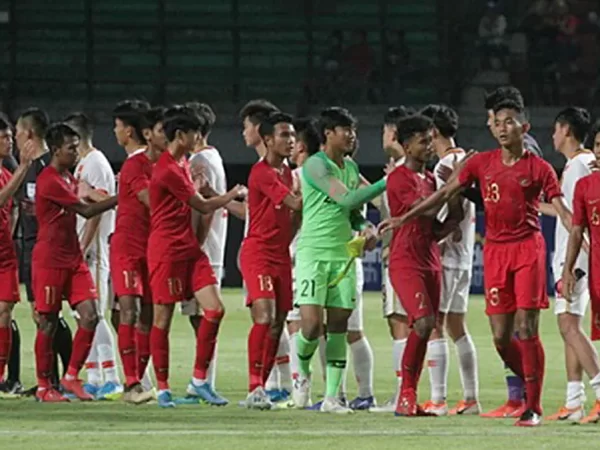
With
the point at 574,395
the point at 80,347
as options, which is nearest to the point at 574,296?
the point at 574,395

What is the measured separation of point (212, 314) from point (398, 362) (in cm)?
128

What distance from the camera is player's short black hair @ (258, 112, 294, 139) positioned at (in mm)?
12828

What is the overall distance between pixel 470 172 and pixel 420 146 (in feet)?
2.05

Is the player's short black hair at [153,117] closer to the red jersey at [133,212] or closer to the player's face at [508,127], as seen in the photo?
the red jersey at [133,212]

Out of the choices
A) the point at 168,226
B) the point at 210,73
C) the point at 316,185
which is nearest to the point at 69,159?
the point at 168,226

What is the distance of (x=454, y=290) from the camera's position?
12.9 meters

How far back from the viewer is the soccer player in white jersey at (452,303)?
493 inches

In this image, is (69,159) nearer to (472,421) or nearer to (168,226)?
(168,226)

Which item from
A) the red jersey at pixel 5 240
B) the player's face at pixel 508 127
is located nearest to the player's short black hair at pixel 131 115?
the red jersey at pixel 5 240

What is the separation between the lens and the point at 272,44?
108 ft

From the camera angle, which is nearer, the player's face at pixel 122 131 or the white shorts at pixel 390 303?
the white shorts at pixel 390 303

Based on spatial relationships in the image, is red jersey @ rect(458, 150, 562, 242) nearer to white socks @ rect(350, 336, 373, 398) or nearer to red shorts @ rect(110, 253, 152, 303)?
white socks @ rect(350, 336, 373, 398)

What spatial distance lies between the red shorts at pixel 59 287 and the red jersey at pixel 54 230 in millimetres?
46

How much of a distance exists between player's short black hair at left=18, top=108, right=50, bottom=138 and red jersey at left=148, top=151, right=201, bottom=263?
1.39 metres
